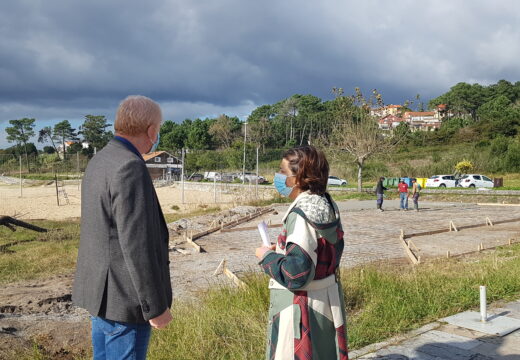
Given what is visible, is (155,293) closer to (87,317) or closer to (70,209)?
(87,317)

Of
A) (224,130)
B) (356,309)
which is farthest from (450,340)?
(224,130)

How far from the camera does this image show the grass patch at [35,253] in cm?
973

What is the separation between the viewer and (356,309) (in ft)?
17.2

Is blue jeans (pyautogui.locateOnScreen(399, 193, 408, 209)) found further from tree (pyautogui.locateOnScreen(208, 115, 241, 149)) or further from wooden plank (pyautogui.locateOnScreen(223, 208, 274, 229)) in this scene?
tree (pyautogui.locateOnScreen(208, 115, 241, 149))

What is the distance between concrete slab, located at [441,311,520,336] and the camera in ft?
14.4

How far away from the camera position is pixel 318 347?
100 inches

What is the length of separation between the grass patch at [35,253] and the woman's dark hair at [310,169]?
8.30m

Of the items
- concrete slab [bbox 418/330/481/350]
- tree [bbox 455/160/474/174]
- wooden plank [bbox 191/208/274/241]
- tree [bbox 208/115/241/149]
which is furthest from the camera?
tree [bbox 208/115/241/149]

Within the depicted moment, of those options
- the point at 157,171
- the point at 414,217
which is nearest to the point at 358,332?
the point at 414,217

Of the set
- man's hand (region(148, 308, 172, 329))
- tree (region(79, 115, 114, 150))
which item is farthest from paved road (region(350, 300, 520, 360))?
tree (region(79, 115, 114, 150))

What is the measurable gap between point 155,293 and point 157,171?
68318 millimetres

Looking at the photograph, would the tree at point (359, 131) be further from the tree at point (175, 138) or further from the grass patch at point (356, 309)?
the tree at point (175, 138)

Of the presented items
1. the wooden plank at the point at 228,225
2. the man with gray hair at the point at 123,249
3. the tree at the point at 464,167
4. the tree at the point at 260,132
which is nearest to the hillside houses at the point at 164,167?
the tree at the point at 260,132

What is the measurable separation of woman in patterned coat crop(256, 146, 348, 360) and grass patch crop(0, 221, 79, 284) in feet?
26.6
